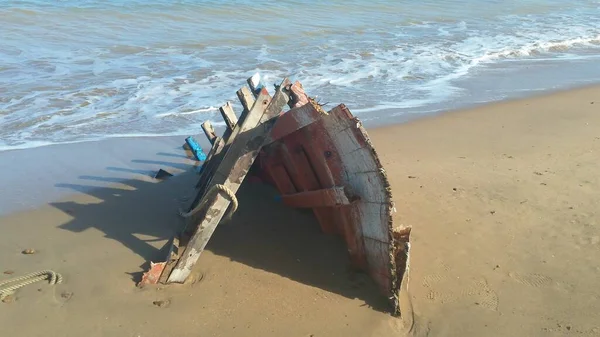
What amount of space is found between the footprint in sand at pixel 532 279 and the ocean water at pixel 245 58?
481 cm

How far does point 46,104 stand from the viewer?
9086 mm

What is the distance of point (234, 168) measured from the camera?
4.29 meters

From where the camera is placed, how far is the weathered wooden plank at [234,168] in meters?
4.28

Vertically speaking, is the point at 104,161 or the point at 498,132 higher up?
the point at 104,161

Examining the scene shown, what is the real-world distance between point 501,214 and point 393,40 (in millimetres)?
10885

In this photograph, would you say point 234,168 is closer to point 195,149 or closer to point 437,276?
point 437,276

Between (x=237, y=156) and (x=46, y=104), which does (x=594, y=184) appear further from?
(x=46, y=104)

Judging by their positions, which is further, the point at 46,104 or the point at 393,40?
the point at 393,40

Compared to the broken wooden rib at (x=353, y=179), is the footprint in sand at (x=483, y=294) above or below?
below

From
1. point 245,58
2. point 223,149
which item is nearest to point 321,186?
point 223,149

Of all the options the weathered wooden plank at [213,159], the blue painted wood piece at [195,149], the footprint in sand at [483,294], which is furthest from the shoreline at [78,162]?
the footprint in sand at [483,294]

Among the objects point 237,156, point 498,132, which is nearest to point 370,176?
point 237,156

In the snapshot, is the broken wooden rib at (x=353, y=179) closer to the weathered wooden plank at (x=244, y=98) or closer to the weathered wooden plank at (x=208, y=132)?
the weathered wooden plank at (x=244, y=98)

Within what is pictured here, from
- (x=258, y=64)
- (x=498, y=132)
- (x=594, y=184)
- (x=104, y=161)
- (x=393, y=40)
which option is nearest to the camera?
(x=594, y=184)
